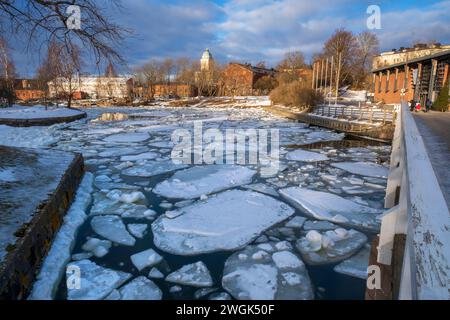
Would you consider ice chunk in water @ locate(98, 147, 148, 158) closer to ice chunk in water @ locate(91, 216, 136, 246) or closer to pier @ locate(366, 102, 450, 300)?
ice chunk in water @ locate(91, 216, 136, 246)

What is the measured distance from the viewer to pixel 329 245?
4.14 metres

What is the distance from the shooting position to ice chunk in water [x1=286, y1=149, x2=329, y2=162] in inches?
373

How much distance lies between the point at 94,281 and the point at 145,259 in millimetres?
666

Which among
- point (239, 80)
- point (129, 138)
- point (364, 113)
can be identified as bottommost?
point (129, 138)

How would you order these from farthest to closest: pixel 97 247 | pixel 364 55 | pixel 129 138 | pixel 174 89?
pixel 174 89, pixel 364 55, pixel 129 138, pixel 97 247

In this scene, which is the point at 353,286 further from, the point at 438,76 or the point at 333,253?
the point at 438,76

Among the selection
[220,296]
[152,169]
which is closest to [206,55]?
[152,169]

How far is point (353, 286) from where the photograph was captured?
334 centimetres

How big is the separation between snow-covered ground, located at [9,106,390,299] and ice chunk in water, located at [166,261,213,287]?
0.01 m

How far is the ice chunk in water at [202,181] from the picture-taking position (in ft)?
20.9

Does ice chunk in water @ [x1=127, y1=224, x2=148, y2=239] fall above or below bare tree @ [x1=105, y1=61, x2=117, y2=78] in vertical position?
below

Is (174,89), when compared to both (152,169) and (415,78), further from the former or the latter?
(152,169)

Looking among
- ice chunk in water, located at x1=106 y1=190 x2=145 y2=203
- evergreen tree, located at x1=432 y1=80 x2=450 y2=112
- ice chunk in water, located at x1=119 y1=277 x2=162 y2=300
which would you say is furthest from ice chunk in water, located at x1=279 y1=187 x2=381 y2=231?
evergreen tree, located at x1=432 y1=80 x2=450 y2=112

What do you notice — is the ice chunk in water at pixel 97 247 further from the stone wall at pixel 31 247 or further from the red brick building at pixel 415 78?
the red brick building at pixel 415 78
